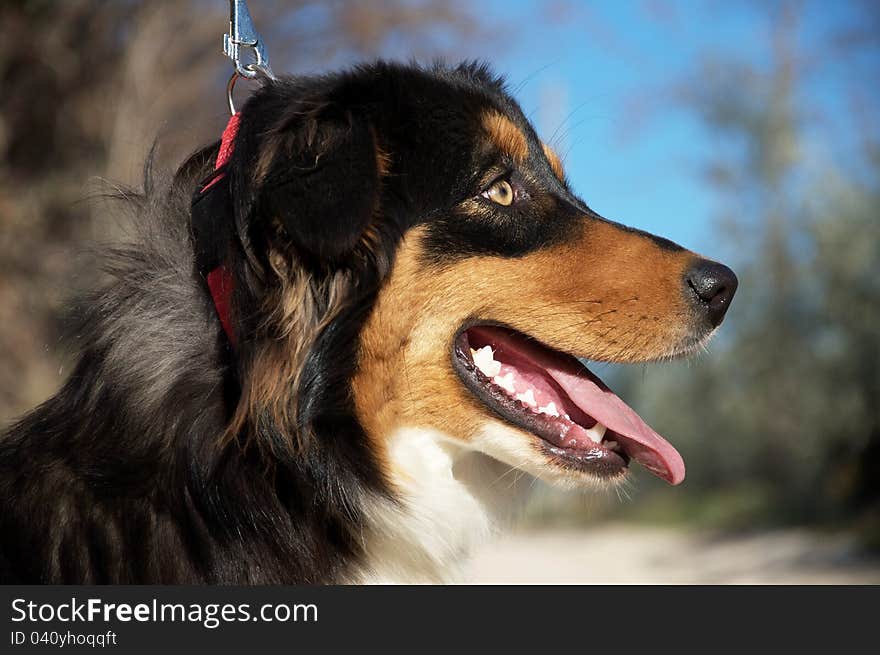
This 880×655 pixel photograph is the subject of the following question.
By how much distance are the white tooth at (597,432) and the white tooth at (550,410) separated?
0.12 meters

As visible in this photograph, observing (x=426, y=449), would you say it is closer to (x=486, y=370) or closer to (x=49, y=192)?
(x=486, y=370)

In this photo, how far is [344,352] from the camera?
256 cm

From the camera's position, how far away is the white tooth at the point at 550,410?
278cm

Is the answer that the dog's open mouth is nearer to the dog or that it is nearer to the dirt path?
the dog

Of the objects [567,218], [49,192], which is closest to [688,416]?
[49,192]

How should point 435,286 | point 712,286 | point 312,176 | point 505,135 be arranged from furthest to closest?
1. point 505,135
2. point 712,286
3. point 435,286
4. point 312,176

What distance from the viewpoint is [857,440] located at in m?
9.89

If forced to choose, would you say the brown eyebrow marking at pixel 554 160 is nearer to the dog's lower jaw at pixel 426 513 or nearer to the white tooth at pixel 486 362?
the white tooth at pixel 486 362

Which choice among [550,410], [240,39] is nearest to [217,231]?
[550,410]

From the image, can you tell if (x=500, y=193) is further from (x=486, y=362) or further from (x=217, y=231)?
(x=217, y=231)

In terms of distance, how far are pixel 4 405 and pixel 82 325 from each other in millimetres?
6350

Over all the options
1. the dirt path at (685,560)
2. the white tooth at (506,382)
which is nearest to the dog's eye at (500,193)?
the white tooth at (506,382)

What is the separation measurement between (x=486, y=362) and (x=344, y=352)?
45cm

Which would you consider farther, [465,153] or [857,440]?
[857,440]
